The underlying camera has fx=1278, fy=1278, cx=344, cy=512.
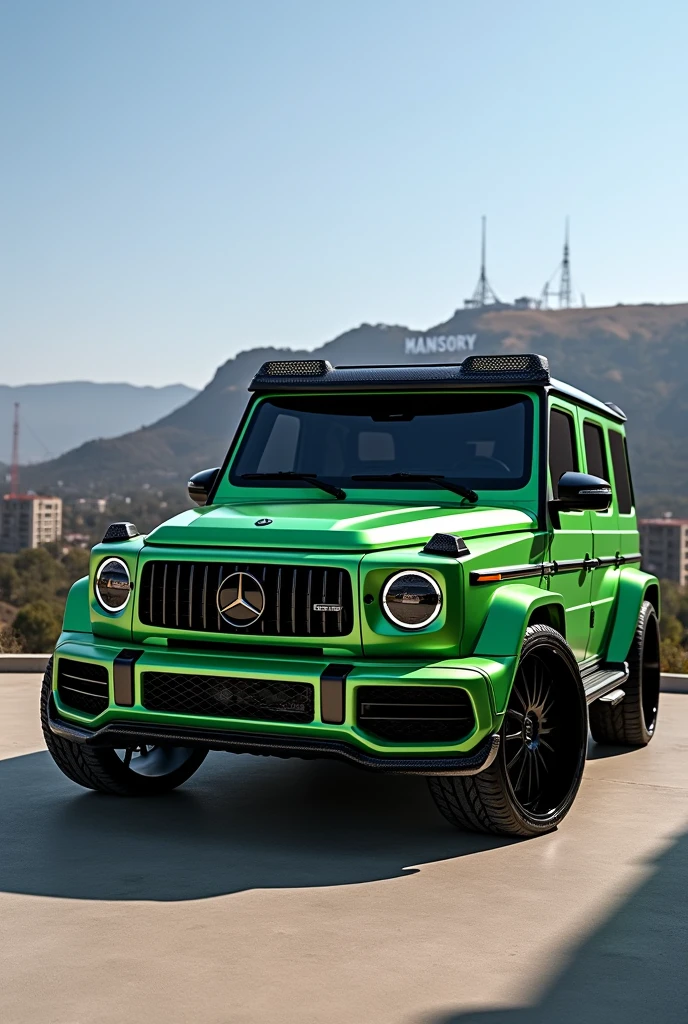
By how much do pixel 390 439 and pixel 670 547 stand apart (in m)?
83.5

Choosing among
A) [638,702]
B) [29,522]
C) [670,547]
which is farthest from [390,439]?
[29,522]

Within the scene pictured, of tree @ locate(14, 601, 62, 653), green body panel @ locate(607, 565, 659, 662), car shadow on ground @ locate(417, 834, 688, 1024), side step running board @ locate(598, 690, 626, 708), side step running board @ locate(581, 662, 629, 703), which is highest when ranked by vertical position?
green body panel @ locate(607, 565, 659, 662)

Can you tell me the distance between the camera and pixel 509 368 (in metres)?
6.37

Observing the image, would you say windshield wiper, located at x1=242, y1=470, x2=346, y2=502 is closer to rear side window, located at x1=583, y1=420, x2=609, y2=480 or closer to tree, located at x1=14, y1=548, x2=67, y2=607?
rear side window, located at x1=583, y1=420, x2=609, y2=480

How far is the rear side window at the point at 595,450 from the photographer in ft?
23.8

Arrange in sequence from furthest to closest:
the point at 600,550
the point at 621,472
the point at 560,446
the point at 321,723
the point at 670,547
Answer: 1. the point at 670,547
2. the point at 621,472
3. the point at 600,550
4. the point at 560,446
5. the point at 321,723

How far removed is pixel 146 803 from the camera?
616 centimetres

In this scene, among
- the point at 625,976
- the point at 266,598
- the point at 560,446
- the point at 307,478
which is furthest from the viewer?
the point at 560,446

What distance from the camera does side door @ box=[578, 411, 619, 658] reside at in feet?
23.2

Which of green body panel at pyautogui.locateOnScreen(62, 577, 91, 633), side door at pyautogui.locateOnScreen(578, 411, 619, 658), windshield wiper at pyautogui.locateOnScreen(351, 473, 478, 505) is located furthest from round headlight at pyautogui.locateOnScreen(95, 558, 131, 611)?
side door at pyautogui.locateOnScreen(578, 411, 619, 658)

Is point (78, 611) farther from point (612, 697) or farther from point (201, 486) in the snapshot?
point (612, 697)

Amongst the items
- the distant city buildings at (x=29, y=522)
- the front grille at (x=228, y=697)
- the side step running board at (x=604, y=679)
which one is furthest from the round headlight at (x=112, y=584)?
the distant city buildings at (x=29, y=522)

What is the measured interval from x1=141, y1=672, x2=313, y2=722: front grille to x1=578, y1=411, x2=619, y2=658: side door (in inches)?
94.9

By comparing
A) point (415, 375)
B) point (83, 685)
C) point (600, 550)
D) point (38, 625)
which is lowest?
point (38, 625)
